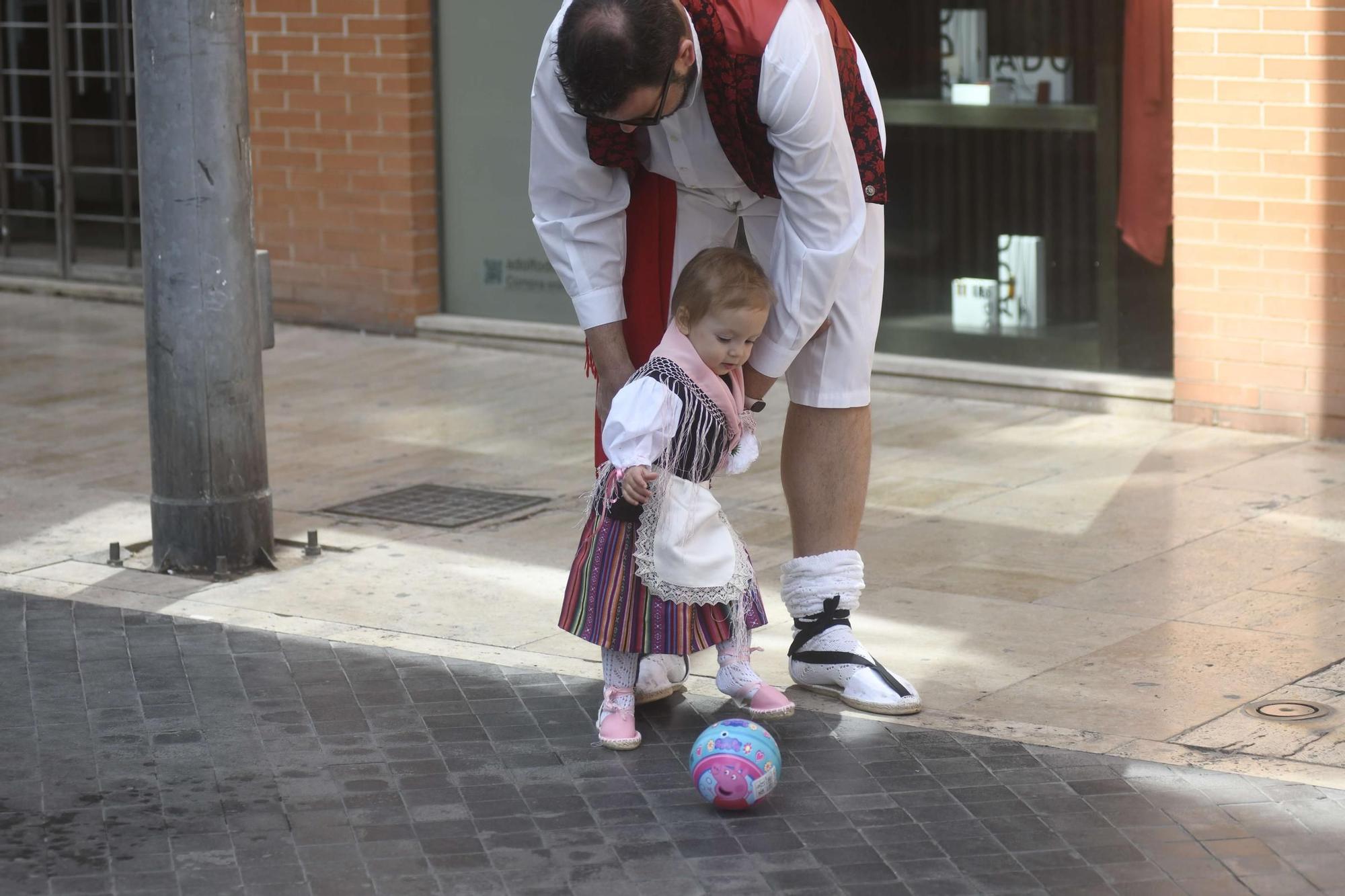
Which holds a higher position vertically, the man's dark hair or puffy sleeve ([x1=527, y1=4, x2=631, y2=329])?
the man's dark hair

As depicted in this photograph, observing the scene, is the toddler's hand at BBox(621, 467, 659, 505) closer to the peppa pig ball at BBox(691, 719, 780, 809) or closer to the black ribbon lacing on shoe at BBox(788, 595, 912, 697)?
the peppa pig ball at BBox(691, 719, 780, 809)

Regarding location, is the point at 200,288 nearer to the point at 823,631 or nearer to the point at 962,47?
the point at 823,631

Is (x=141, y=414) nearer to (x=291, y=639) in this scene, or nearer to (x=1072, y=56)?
(x=291, y=639)

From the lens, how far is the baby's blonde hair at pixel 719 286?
4.26 meters

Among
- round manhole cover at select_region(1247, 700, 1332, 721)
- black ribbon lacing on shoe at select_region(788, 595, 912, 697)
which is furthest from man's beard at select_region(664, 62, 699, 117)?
round manhole cover at select_region(1247, 700, 1332, 721)

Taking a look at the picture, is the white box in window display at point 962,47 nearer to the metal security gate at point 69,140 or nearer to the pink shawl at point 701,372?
the pink shawl at point 701,372

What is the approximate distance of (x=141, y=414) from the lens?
8320 millimetres

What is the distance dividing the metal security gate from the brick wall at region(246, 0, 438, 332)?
1339mm

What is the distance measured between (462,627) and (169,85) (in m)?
1.76

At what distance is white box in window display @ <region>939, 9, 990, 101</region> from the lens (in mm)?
8641

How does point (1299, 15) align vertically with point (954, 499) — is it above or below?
above

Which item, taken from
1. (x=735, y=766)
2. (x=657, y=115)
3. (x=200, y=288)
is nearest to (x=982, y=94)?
Result: (x=200, y=288)

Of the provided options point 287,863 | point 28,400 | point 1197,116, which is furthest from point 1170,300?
point 287,863

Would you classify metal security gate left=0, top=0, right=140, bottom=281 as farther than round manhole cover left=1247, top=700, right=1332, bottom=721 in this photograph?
Yes
